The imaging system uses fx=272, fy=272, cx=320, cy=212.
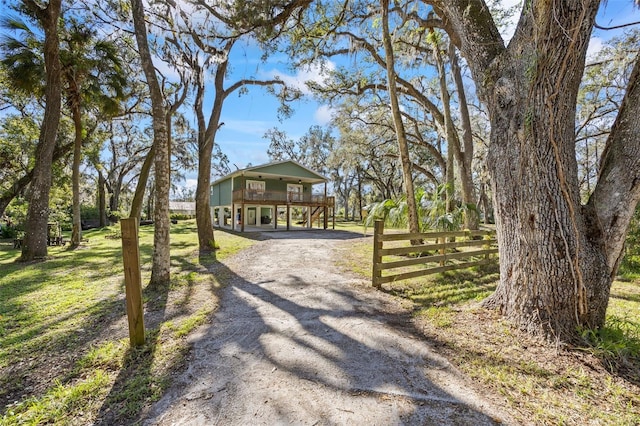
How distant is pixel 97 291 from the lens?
518cm

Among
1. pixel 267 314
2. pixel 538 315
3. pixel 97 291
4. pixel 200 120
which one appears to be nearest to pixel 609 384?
Answer: pixel 538 315

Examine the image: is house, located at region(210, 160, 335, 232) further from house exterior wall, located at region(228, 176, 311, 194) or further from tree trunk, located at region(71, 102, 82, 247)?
tree trunk, located at region(71, 102, 82, 247)

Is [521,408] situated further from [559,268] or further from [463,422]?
[559,268]

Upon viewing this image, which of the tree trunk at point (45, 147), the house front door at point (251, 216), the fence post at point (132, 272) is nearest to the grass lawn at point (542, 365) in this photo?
the fence post at point (132, 272)

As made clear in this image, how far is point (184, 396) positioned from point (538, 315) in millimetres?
3554

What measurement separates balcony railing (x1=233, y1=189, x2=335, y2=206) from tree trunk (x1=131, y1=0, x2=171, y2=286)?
10.7 metres

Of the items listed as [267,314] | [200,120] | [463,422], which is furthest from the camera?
[200,120]

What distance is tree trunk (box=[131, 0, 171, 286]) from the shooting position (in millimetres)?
4988

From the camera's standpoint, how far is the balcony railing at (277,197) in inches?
635

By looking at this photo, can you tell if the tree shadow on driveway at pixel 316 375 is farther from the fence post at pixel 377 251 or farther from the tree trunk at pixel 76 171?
the tree trunk at pixel 76 171

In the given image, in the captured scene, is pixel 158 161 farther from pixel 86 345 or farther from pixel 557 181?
pixel 557 181

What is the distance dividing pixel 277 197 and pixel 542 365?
1544 cm

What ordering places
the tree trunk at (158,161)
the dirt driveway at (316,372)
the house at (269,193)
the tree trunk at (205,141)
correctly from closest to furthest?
1. the dirt driveway at (316,372)
2. the tree trunk at (158,161)
3. the tree trunk at (205,141)
4. the house at (269,193)

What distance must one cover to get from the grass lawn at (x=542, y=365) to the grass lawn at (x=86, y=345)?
2750 mm
